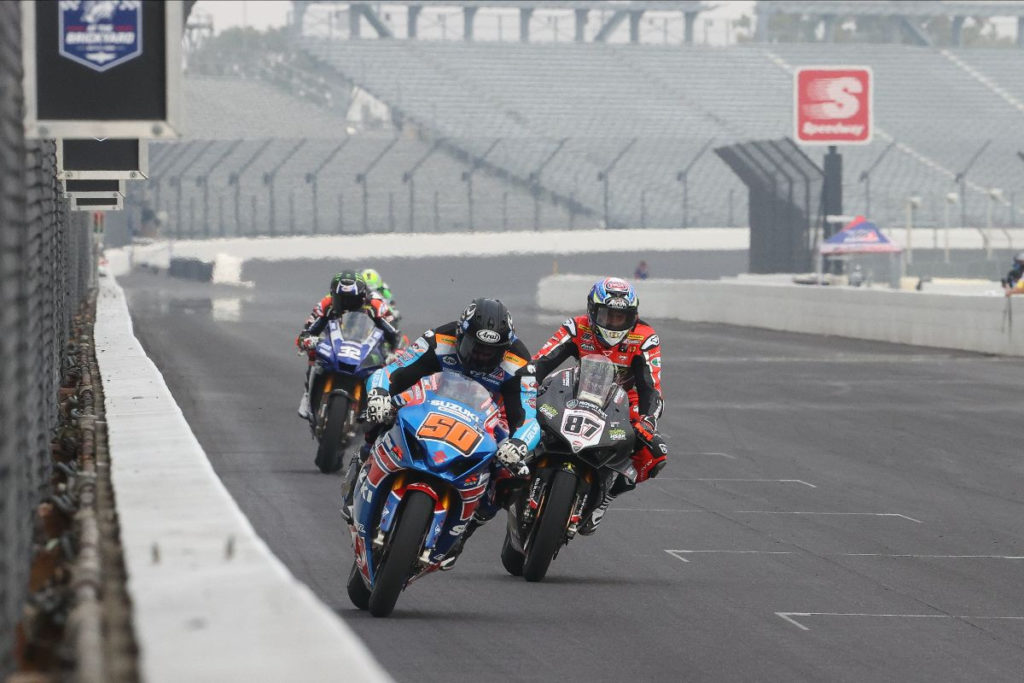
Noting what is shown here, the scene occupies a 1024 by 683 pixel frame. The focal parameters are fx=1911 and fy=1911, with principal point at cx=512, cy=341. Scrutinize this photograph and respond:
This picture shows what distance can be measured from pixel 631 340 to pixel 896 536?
2.09m

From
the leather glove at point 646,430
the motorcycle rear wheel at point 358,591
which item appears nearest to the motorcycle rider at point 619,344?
the leather glove at point 646,430

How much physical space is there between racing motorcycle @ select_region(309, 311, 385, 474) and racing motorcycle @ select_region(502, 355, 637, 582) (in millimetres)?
4106

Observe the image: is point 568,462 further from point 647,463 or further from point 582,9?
point 582,9

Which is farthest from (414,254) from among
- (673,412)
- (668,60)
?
(673,412)

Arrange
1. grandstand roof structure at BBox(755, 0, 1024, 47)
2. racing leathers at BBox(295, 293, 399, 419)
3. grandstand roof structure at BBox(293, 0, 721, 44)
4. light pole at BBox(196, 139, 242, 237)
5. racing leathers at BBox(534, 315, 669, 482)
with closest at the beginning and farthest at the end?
1. racing leathers at BBox(534, 315, 669, 482)
2. racing leathers at BBox(295, 293, 399, 419)
3. light pole at BBox(196, 139, 242, 237)
4. grandstand roof structure at BBox(293, 0, 721, 44)
5. grandstand roof structure at BBox(755, 0, 1024, 47)

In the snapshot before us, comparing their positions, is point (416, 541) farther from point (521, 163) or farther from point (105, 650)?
point (521, 163)

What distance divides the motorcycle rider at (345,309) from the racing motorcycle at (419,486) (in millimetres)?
6111

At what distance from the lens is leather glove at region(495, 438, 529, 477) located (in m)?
8.45

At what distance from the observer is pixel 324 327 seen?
577 inches

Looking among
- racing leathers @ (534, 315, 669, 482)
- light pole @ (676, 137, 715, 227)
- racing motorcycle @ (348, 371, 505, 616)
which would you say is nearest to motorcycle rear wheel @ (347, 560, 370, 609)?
racing motorcycle @ (348, 371, 505, 616)

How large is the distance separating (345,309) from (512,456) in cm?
652

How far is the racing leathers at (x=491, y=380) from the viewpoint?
8.77m

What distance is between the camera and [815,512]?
40.3 ft

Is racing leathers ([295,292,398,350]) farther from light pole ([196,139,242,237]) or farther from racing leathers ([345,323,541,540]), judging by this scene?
light pole ([196,139,242,237])
